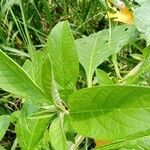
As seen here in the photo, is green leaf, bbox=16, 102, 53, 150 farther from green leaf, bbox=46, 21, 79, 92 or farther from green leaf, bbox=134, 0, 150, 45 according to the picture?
green leaf, bbox=134, 0, 150, 45

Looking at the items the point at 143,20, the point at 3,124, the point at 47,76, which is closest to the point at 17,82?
the point at 47,76

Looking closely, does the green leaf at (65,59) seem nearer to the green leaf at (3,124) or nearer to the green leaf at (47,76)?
the green leaf at (47,76)

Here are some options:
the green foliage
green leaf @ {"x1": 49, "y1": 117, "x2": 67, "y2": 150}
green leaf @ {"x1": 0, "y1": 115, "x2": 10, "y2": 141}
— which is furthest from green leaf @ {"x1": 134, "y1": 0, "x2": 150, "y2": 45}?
green leaf @ {"x1": 49, "y1": 117, "x2": 67, "y2": 150}

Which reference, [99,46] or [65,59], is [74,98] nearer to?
[65,59]

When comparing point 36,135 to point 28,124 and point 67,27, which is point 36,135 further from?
point 67,27

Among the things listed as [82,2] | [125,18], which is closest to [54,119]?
[125,18]

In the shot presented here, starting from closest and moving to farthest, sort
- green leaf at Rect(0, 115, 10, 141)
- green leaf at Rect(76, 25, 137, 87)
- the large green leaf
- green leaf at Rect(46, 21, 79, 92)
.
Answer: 1. the large green leaf
2. green leaf at Rect(46, 21, 79, 92)
3. green leaf at Rect(0, 115, 10, 141)
4. green leaf at Rect(76, 25, 137, 87)

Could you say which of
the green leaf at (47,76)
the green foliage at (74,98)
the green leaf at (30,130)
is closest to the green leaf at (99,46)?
→ the green foliage at (74,98)
